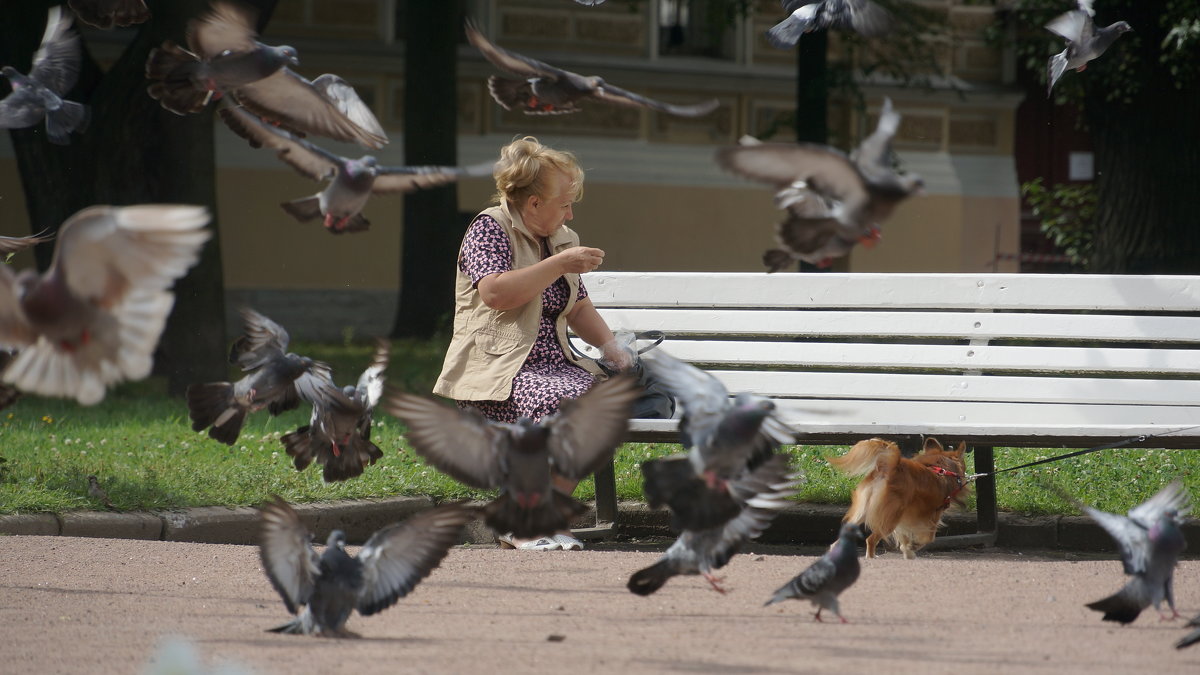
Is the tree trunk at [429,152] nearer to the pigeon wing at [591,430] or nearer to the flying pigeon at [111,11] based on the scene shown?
the flying pigeon at [111,11]

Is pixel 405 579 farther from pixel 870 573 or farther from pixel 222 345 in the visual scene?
pixel 222 345

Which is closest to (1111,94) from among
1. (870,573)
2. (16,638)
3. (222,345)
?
(222,345)

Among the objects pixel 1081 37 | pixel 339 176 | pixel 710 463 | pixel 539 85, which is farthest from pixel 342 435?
pixel 1081 37

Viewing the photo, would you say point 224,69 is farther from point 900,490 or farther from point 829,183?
point 900,490

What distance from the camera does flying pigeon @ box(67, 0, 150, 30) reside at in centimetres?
496

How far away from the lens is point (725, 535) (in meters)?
4.28

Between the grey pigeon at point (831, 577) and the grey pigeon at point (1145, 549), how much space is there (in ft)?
2.05

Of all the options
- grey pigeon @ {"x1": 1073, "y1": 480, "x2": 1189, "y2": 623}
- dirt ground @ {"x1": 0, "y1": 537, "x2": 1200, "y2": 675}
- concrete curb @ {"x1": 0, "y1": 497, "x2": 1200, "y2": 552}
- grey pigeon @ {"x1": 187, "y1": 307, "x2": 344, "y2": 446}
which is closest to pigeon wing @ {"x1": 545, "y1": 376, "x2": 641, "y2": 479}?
dirt ground @ {"x1": 0, "y1": 537, "x2": 1200, "y2": 675}

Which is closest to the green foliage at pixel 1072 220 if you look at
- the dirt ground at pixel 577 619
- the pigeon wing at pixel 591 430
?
the dirt ground at pixel 577 619

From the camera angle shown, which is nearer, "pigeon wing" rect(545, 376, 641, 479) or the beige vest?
"pigeon wing" rect(545, 376, 641, 479)

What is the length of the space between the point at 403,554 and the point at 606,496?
2.61 metres

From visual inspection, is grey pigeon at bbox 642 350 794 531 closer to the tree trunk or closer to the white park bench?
the white park bench

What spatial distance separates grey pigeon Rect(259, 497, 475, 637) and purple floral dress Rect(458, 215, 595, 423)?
1577 millimetres

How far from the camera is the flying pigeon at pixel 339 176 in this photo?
14.2 ft
